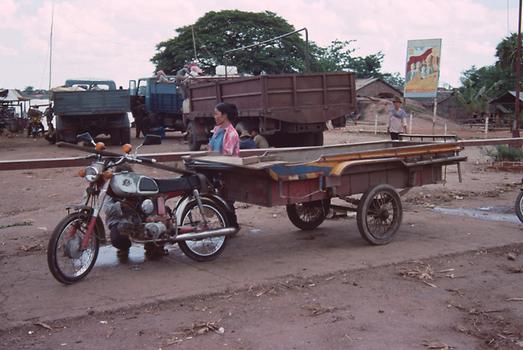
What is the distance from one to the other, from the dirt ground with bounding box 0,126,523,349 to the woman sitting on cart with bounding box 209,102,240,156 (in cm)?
103

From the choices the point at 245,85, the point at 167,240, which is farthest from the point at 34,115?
the point at 167,240

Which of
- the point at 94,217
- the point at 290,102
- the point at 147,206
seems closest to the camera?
the point at 94,217

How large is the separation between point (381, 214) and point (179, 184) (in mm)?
2275

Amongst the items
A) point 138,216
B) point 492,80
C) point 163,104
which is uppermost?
point 492,80

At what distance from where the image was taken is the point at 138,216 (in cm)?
566

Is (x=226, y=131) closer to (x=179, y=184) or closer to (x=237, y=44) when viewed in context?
(x=179, y=184)

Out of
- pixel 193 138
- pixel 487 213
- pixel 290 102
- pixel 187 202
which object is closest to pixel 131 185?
pixel 187 202

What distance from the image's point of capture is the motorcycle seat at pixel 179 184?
5.81 m

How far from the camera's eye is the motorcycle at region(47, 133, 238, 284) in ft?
17.0

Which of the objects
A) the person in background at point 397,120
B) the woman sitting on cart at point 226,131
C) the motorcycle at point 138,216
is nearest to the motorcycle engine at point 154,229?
the motorcycle at point 138,216

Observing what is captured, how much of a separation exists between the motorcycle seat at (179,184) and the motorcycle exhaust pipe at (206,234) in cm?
43

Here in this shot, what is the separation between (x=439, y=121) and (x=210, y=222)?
40.6 meters

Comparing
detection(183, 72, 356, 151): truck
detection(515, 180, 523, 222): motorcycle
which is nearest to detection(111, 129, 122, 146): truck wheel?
detection(183, 72, 356, 151): truck

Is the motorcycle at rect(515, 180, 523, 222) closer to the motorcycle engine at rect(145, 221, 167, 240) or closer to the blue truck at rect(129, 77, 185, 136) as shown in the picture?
the motorcycle engine at rect(145, 221, 167, 240)
